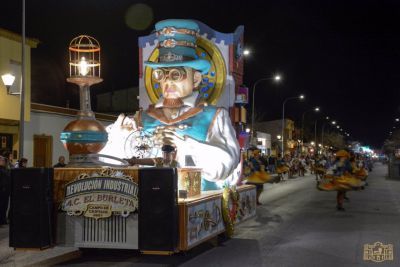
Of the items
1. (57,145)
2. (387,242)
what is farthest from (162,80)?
(57,145)

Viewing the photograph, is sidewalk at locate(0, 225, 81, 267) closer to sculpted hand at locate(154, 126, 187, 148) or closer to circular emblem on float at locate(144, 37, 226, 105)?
sculpted hand at locate(154, 126, 187, 148)

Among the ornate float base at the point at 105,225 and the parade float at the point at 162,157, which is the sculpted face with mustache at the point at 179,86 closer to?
the parade float at the point at 162,157

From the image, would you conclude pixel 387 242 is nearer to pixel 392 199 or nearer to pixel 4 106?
pixel 392 199

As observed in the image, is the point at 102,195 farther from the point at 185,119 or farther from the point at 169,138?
the point at 185,119

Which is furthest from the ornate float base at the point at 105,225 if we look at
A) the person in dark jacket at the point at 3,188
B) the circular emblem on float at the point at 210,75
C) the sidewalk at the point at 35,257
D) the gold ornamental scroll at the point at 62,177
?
the person in dark jacket at the point at 3,188

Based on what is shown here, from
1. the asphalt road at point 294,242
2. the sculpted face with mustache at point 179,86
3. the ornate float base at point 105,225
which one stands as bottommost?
the asphalt road at point 294,242

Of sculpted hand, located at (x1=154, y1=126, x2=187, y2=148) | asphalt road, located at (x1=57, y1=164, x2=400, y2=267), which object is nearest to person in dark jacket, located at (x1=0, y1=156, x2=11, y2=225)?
asphalt road, located at (x1=57, y1=164, x2=400, y2=267)

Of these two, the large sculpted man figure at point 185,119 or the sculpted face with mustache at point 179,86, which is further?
the sculpted face with mustache at point 179,86

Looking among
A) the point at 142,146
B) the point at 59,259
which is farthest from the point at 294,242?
the point at 59,259

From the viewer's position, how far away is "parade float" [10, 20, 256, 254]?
7.89 m

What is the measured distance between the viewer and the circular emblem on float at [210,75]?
38.7 feet

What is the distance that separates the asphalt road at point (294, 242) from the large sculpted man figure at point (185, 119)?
137 centimetres

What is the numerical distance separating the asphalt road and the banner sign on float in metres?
1.24

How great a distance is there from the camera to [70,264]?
8.94m
